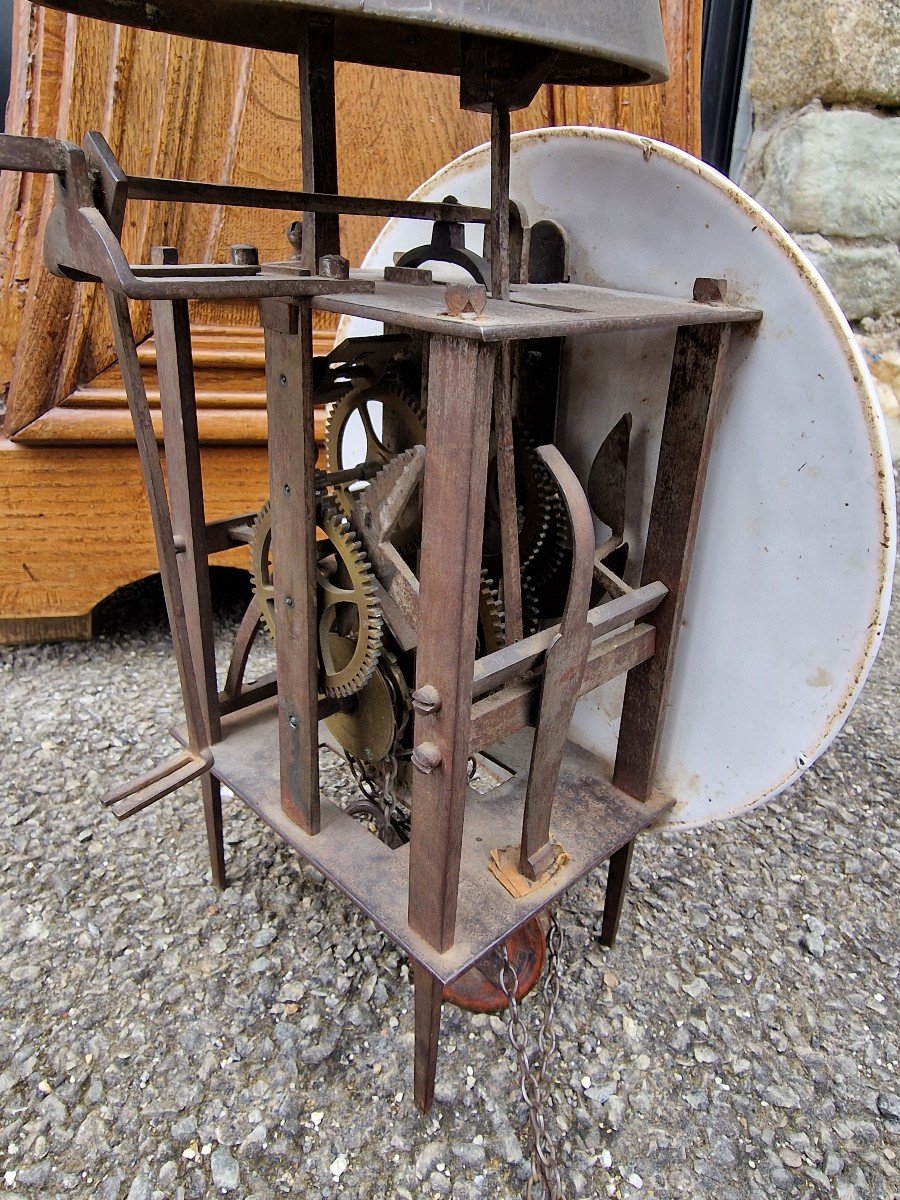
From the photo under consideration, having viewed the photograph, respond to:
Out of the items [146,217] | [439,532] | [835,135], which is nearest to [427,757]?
[439,532]

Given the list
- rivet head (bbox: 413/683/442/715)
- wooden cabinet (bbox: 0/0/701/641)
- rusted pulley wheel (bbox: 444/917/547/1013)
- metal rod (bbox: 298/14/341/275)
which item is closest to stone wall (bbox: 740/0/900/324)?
wooden cabinet (bbox: 0/0/701/641)

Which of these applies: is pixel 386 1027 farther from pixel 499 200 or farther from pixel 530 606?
pixel 499 200

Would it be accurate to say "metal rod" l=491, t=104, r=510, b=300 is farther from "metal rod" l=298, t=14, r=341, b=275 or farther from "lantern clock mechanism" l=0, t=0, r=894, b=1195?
"metal rod" l=298, t=14, r=341, b=275

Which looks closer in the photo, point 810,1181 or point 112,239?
point 112,239

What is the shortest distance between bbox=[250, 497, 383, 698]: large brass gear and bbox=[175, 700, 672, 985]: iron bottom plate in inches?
9.4

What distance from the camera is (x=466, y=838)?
4.66 feet

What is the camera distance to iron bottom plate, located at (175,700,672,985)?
1.27 meters

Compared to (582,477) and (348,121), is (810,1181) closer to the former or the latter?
(582,477)

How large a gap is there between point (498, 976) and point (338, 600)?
30.2 inches

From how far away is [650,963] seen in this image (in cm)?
170

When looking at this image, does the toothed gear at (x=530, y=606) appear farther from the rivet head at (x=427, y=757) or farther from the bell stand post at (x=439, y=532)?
the rivet head at (x=427, y=757)

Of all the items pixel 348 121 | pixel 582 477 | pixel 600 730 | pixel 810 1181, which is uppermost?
pixel 348 121

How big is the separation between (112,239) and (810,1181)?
63.6 inches

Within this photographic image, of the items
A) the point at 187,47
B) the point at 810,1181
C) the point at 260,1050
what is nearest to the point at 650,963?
the point at 810,1181
